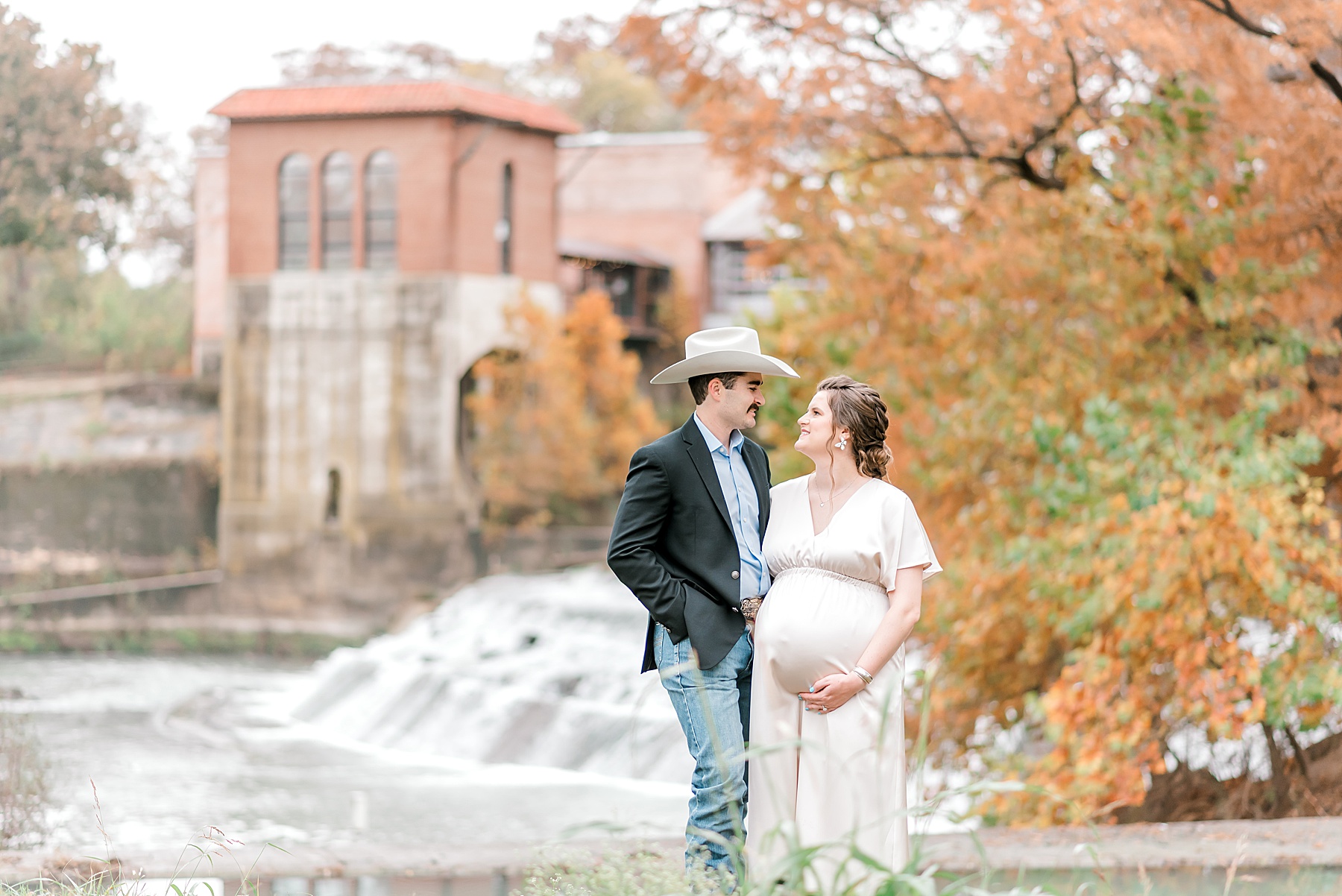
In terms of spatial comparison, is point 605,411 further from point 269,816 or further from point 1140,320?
point 1140,320

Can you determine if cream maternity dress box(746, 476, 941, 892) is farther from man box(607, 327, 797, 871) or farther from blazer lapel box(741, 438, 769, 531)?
blazer lapel box(741, 438, 769, 531)

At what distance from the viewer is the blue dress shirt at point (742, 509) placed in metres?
3.66

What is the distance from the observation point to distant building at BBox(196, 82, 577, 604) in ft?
78.4

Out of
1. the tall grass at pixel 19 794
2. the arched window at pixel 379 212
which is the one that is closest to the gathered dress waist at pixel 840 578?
the tall grass at pixel 19 794

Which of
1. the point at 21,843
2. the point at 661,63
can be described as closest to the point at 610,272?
the point at 661,63

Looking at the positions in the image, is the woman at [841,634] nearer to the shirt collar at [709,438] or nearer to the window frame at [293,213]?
the shirt collar at [709,438]

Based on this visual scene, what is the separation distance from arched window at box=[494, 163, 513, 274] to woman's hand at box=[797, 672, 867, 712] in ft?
72.4

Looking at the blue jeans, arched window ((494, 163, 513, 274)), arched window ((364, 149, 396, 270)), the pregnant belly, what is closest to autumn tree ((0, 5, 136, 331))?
arched window ((364, 149, 396, 270))

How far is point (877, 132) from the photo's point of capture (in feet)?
27.7

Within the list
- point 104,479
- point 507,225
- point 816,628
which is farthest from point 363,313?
point 816,628

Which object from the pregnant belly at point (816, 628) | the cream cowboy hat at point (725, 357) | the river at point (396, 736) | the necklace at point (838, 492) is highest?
the cream cowboy hat at point (725, 357)

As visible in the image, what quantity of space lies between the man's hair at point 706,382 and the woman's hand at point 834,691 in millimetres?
778

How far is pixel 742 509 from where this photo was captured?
3701 mm

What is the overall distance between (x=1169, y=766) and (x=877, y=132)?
4020 mm
